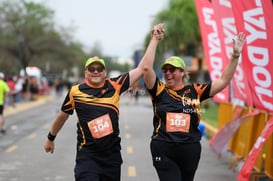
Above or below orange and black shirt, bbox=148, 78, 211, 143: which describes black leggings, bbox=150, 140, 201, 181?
below

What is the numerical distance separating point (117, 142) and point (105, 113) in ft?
1.09

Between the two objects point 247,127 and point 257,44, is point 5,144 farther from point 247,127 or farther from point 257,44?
point 257,44

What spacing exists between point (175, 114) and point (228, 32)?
14.7 feet

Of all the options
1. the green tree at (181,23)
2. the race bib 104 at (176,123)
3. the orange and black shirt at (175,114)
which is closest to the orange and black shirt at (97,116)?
the orange and black shirt at (175,114)

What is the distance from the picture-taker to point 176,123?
4.63m

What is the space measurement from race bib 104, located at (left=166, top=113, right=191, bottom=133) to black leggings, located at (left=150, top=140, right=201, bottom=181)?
0.15 m

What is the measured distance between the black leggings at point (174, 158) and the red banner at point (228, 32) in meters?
3.94

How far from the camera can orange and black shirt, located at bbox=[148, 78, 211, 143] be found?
4.64 metres

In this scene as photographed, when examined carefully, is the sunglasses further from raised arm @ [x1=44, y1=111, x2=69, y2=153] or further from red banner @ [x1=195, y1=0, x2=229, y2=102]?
red banner @ [x1=195, y1=0, x2=229, y2=102]

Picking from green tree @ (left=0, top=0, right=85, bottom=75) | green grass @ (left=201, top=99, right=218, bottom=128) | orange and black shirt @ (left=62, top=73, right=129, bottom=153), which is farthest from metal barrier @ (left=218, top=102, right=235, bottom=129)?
green tree @ (left=0, top=0, right=85, bottom=75)

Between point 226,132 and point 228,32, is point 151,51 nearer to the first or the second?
point 228,32

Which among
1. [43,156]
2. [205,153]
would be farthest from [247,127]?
[43,156]

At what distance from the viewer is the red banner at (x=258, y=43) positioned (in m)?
6.55

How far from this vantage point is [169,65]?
484cm
